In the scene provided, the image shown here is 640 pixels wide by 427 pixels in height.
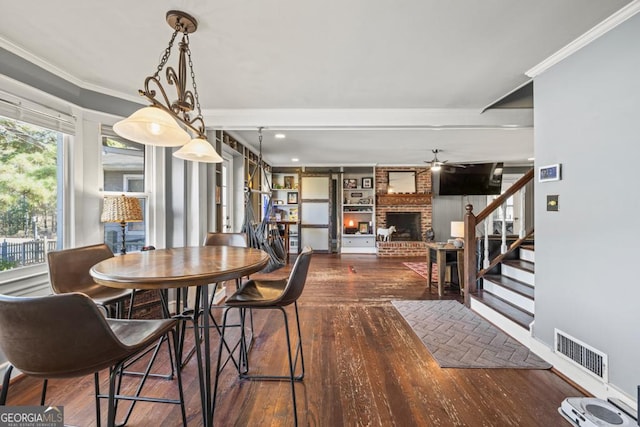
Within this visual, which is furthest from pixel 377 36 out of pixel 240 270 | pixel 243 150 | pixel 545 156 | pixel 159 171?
pixel 243 150

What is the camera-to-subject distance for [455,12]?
1578mm

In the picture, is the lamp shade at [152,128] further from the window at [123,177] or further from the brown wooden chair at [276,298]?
the window at [123,177]

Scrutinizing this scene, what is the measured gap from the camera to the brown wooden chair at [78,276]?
1.69 m

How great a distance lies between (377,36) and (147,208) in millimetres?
2710

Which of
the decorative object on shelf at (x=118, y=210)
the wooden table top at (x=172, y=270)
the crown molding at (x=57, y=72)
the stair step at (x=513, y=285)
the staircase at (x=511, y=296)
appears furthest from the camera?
the stair step at (x=513, y=285)

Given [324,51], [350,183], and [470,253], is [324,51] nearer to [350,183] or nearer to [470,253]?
[470,253]

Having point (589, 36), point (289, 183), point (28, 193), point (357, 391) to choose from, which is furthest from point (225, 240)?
point (289, 183)

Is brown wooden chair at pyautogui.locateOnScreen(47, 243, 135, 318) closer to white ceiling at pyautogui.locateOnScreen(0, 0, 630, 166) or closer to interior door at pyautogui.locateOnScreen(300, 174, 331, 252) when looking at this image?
white ceiling at pyautogui.locateOnScreen(0, 0, 630, 166)

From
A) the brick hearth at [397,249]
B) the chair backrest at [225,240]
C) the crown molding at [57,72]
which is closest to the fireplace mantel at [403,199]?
the brick hearth at [397,249]

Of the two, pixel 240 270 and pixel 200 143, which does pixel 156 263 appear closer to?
pixel 240 270

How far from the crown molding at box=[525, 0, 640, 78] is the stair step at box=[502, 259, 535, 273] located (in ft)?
6.23

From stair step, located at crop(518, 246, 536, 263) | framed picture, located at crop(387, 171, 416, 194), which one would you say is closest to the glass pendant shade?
stair step, located at crop(518, 246, 536, 263)

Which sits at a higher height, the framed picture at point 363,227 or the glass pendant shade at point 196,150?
the glass pendant shade at point 196,150

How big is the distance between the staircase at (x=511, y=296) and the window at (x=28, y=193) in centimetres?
404
